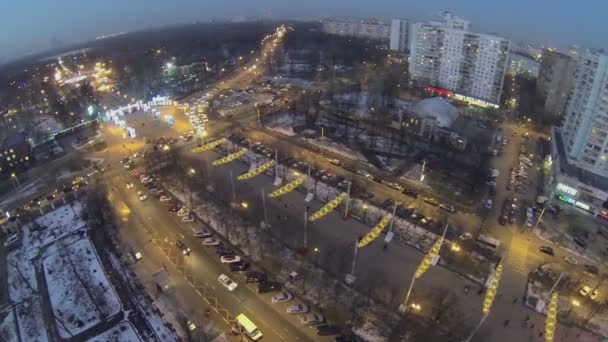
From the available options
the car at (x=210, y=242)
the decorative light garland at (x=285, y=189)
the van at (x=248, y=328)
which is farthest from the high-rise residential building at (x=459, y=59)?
the van at (x=248, y=328)

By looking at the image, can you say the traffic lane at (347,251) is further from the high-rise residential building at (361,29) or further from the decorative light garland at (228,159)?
the high-rise residential building at (361,29)

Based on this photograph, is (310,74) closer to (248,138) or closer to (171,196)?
(248,138)

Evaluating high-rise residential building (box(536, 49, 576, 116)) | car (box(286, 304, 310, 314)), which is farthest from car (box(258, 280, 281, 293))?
high-rise residential building (box(536, 49, 576, 116))

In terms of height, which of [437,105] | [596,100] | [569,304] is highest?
[596,100]

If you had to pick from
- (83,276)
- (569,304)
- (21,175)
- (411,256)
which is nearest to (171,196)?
(83,276)

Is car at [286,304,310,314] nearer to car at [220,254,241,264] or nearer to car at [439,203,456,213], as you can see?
car at [220,254,241,264]

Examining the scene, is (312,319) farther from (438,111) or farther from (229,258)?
(438,111)
